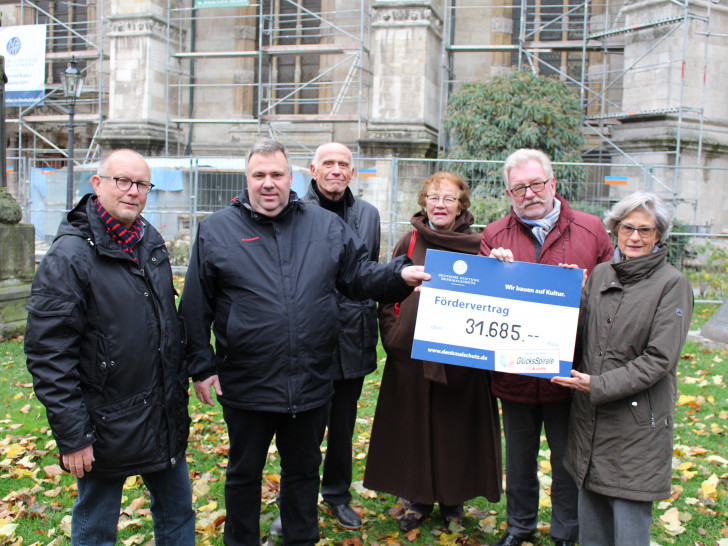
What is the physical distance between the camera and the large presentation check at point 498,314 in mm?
3215

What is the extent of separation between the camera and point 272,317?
309cm

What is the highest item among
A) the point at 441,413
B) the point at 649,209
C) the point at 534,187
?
the point at 534,187

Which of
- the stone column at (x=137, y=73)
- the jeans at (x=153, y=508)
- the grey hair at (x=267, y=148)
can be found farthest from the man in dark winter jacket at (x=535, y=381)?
the stone column at (x=137, y=73)

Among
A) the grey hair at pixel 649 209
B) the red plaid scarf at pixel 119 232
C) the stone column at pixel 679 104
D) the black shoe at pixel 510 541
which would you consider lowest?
the black shoe at pixel 510 541

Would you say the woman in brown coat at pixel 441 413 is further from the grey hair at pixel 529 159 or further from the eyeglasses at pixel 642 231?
the eyeglasses at pixel 642 231

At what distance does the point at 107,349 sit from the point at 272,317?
738mm

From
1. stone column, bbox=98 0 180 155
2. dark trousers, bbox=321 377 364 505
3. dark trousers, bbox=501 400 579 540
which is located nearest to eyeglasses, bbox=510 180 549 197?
dark trousers, bbox=501 400 579 540

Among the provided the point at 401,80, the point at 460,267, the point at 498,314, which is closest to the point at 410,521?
the point at 498,314

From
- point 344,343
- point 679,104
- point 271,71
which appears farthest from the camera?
point 271,71

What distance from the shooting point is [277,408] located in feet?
10.2

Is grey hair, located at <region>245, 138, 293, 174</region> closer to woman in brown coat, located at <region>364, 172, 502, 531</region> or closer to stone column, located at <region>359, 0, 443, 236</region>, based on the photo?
woman in brown coat, located at <region>364, 172, 502, 531</region>

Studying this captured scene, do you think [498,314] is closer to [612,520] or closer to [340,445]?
[612,520]

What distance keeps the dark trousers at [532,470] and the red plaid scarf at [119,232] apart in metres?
2.10

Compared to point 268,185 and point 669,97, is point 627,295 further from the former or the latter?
point 669,97
